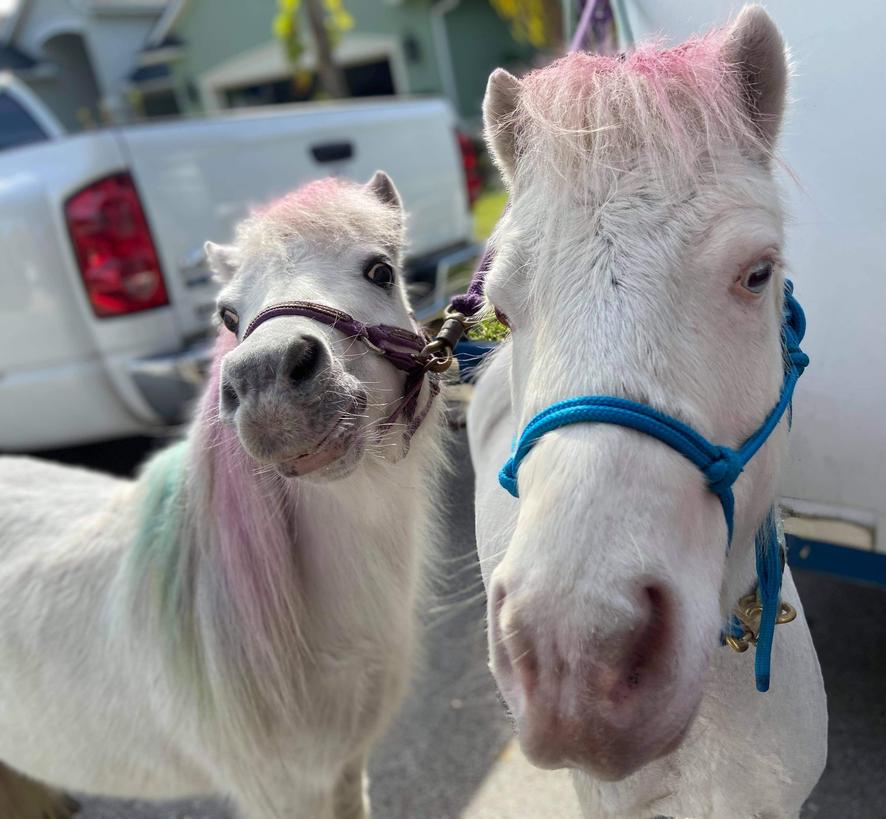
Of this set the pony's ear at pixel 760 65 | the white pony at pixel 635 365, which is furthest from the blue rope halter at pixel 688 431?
the pony's ear at pixel 760 65

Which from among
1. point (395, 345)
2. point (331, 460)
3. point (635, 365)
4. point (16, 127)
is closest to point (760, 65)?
point (635, 365)

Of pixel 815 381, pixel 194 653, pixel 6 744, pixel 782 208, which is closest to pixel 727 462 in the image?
pixel 782 208

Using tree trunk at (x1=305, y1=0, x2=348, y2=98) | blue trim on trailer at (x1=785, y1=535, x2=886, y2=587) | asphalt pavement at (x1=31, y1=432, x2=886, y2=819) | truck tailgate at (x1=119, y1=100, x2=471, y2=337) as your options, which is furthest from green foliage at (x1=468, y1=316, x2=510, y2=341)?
tree trunk at (x1=305, y1=0, x2=348, y2=98)

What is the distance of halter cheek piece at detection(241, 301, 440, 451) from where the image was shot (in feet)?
5.07

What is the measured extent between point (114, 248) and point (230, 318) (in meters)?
2.35

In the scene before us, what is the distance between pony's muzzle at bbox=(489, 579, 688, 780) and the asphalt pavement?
121 cm

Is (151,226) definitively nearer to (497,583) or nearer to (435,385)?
(435,385)

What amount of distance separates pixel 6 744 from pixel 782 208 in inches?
94.4

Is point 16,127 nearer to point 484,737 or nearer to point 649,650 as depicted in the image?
point 484,737

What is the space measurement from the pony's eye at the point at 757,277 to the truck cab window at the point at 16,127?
208 inches

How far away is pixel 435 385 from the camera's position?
1845mm

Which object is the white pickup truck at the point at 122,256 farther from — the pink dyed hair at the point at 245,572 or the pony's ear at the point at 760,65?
the pony's ear at the point at 760,65

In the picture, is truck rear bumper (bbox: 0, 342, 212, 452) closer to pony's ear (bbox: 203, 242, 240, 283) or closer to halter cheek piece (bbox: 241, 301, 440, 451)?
pony's ear (bbox: 203, 242, 240, 283)

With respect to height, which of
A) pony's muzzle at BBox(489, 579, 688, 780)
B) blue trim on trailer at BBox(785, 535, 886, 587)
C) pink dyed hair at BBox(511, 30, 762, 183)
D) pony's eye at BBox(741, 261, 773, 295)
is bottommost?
blue trim on trailer at BBox(785, 535, 886, 587)
